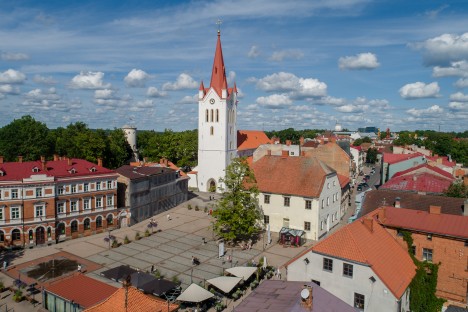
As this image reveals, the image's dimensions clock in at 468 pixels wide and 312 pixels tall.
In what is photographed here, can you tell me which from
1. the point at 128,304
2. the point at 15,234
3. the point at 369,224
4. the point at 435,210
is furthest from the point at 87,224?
the point at 435,210

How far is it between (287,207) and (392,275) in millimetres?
20146

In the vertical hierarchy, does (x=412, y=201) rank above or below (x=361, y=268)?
above

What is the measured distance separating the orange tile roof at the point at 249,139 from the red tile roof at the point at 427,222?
52017 millimetres

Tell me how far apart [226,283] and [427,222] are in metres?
16.2

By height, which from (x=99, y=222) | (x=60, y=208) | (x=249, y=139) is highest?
(x=249, y=139)

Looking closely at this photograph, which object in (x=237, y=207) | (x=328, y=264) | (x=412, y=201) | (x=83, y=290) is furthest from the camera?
(x=237, y=207)

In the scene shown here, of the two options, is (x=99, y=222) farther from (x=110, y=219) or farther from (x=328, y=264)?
(x=328, y=264)

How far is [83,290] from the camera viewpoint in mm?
22812

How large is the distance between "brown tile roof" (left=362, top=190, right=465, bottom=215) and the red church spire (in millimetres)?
37504

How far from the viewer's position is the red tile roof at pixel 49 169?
38.3 meters

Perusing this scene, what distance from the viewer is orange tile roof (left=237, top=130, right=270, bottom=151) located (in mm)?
83938

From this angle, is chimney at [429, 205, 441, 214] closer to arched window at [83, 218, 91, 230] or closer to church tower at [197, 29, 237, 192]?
arched window at [83, 218, 91, 230]

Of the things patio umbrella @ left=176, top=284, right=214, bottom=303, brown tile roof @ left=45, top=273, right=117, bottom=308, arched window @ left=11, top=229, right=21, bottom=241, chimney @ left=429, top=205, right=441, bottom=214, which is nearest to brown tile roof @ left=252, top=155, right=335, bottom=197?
chimney @ left=429, top=205, right=441, bottom=214

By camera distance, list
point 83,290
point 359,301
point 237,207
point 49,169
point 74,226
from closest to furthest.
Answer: point 83,290 → point 359,301 → point 237,207 → point 49,169 → point 74,226
